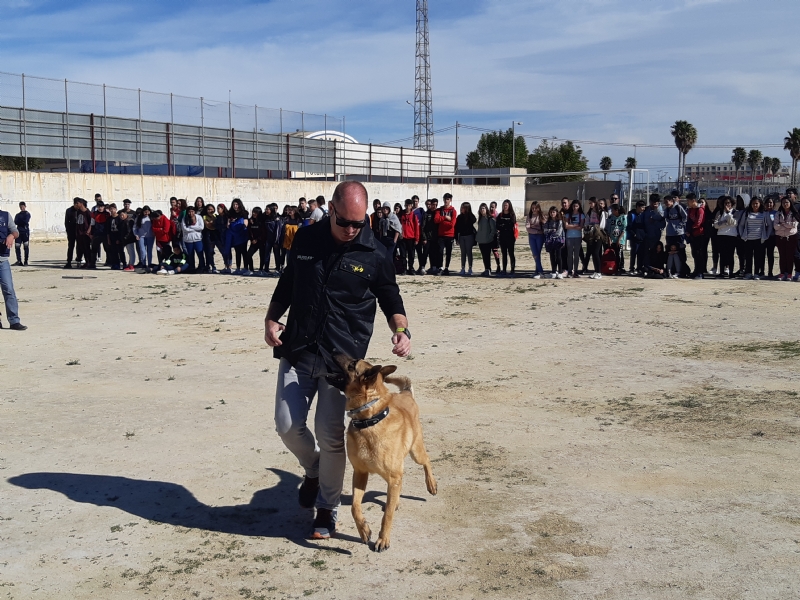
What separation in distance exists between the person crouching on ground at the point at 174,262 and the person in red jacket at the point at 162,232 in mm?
122

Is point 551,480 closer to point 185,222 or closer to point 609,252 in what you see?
point 609,252

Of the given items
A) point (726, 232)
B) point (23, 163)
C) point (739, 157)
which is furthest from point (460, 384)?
point (739, 157)

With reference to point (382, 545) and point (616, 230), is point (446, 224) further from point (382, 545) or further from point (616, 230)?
point (382, 545)

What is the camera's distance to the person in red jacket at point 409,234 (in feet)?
59.8

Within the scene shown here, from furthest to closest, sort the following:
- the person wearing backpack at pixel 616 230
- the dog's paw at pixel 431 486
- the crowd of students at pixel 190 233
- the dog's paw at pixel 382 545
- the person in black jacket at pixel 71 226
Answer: the person in black jacket at pixel 71 226 < the crowd of students at pixel 190 233 < the person wearing backpack at pixel 616 230 < the dog's paw at pixel 431 486 < the dog's paw at pixel 382 545

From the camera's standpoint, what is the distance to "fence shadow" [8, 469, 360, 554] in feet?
15.2

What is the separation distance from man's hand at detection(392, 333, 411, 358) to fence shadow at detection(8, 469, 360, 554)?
3.71ft

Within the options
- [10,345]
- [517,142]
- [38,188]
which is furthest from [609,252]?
[517,142]

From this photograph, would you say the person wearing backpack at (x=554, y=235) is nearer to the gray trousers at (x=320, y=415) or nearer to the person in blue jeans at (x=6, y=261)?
the person in blue jeans at (x=6, y=261)

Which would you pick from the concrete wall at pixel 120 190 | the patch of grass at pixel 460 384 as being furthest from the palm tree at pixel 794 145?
the patch of grass at pixel 460 384

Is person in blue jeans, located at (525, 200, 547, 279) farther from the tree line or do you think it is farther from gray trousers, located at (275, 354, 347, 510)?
the tree line

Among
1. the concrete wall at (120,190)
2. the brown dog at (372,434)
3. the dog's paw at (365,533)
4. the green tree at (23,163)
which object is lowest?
the dog's paw at (365,533)

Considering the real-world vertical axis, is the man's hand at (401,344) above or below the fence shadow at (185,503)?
above

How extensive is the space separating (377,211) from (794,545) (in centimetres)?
1423
